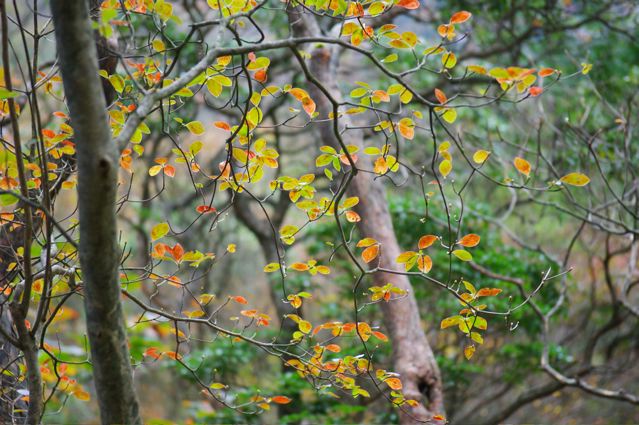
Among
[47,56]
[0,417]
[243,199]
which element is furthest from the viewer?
[47,56]

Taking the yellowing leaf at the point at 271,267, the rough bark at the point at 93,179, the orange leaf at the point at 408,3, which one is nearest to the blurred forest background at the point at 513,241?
the yellowing leaf at the point at 271,267

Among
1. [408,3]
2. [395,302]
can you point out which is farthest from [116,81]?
[395,302]

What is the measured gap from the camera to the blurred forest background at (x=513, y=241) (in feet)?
14.7

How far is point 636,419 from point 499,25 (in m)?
4.83

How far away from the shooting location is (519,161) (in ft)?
6.52

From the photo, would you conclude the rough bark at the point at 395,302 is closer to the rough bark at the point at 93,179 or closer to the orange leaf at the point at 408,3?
the orange leaf at the point at 408,3

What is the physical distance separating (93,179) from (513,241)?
5145 millimetres

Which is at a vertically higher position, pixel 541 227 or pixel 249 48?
pixel 541 227

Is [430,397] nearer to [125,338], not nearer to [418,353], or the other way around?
[418,353]

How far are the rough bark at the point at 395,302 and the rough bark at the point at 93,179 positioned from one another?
199 centimetres

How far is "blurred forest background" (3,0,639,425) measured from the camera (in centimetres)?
448

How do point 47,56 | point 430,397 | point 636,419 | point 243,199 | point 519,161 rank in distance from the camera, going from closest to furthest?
point 519,161, point 430,397, point 243,199, point 636,419, point 47,56

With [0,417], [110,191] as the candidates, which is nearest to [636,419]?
[0,417]

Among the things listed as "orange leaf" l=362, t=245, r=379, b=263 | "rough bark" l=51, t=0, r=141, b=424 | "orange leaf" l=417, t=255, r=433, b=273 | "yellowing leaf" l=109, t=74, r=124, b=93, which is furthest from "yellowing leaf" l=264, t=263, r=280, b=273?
"yellowing leaf" l=109, t=74, r=124, b=93
